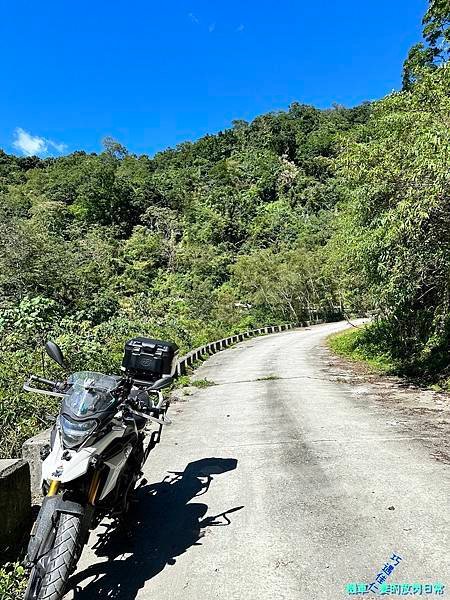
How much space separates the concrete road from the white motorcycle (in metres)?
0.47

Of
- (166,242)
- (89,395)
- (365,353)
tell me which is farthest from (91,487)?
(166,242)

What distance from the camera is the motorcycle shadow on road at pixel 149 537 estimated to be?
2.90m

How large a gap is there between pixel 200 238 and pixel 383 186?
163ft

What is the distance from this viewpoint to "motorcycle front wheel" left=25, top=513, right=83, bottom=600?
7.59ft

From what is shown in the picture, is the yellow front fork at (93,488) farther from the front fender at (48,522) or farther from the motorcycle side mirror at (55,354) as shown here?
the motorcycle side mirror at (55,354)

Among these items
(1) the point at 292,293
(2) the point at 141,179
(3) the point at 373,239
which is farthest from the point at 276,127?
(3) the point at 373,239

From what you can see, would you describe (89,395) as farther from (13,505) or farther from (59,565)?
(13,505)

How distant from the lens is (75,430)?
2609mm

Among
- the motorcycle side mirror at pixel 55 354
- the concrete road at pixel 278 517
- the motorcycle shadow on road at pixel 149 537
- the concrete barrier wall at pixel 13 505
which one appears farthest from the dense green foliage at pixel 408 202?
the concrete barrier wall at pixel 13 505

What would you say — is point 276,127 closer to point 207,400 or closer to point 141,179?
point 141,179

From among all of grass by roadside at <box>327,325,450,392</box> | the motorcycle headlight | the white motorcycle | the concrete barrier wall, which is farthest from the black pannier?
grass by roadside at <box>327,325,450,392</box>

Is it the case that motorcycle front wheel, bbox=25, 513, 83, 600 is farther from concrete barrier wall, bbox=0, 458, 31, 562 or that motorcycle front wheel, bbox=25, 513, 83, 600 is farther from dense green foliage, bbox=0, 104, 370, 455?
dense green foliage, bbox=0, 104, 370, 455

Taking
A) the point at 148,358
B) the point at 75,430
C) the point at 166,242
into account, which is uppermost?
the point at 166,242

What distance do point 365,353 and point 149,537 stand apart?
1403 cm
